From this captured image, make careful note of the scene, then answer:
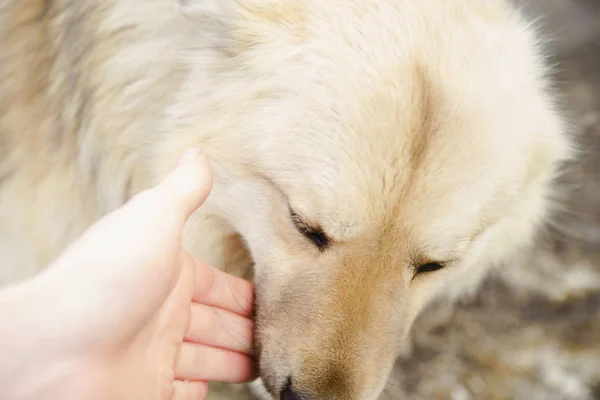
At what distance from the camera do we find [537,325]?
238cm

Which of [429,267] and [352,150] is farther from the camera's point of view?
[429,267]

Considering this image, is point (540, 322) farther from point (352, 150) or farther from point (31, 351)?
point (31, 351)

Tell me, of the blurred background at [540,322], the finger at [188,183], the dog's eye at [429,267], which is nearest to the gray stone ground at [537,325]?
the blurred background at [540,322]

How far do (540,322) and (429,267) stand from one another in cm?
134

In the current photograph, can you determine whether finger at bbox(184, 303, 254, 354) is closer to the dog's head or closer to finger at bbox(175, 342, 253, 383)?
finger at bbox(175, 342, 253, 383)

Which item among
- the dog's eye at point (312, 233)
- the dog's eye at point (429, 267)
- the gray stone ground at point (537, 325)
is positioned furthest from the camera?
the gray stone ground at point (537, 325)

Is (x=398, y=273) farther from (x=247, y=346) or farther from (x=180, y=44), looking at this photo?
Answer: (x=180, y=44)

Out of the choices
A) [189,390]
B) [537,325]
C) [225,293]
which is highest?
[225,293]

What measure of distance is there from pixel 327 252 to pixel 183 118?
1.51 feet

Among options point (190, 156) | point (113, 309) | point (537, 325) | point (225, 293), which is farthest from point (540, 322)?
point (113, 309)

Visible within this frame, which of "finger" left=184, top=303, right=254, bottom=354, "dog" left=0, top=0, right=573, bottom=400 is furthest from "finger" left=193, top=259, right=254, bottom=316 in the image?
"dog" left=0, top=0, right=573, bottom=400

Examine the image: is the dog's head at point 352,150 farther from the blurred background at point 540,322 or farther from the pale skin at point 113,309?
the blurred background at point 540,322

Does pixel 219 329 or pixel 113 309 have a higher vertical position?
pixel 113 309

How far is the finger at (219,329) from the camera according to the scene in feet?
4.65
